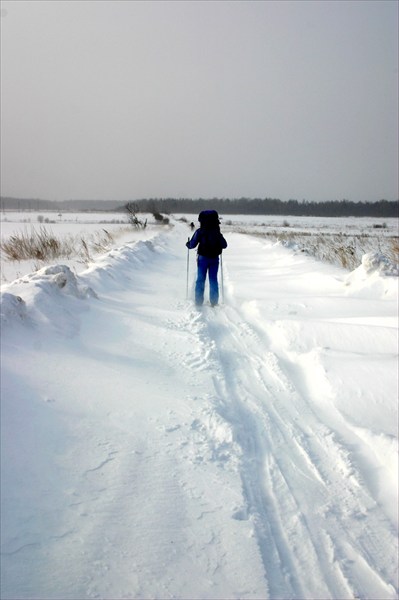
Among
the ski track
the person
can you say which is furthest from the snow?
the person

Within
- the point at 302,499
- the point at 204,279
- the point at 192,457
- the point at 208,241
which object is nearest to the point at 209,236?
the point at 208,241

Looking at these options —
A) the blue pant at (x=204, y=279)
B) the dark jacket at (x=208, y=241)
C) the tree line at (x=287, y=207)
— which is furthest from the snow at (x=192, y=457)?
the tree line at (x=287, y=207)

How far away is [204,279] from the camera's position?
7.01 meters

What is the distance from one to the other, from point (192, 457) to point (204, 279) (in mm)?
4778

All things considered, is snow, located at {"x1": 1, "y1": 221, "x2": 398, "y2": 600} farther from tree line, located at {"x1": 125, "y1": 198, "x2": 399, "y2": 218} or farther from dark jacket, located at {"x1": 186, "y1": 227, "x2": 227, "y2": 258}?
tree line, located at {"x1": 125, "y1": 198, "x2": 399, "y2": 218}

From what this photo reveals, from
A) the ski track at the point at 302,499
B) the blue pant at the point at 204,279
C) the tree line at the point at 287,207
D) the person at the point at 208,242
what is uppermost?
the tree line at the point at 287,207

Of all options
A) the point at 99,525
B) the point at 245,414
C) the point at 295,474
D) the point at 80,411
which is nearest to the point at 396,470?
the point at 295,474

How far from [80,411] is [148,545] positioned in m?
1.20

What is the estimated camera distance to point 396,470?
2.44m

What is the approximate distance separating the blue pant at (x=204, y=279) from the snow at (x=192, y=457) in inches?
81.2

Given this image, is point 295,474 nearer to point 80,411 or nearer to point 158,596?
point 158,596

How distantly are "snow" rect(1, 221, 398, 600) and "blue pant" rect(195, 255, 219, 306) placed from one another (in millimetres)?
2063

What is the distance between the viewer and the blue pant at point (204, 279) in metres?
6.89

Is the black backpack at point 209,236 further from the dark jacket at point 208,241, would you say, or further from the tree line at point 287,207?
the tree line at point 287,207
